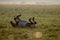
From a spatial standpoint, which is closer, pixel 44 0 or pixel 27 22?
pixel 27 22

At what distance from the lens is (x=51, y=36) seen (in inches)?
415

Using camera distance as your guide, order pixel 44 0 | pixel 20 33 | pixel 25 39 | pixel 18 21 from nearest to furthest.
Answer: pixel 25 39
pixel 20 33
pixel 18 21
pixel 44 0

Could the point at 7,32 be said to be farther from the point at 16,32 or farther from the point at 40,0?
the point at 40,0

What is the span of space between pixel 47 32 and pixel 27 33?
0.91 meters

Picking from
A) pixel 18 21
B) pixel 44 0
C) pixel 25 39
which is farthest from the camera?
pixel 44 0

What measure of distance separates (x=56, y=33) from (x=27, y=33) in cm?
122

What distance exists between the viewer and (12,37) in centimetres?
1011

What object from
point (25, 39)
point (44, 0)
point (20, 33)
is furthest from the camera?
point (44, 0)

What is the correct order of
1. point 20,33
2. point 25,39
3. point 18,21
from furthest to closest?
1. point 18,21
2. point 20,33
3. point 25,39

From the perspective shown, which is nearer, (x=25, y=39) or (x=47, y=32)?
(x=25, y=39)

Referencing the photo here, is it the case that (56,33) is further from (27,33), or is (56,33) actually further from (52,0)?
(52,0)

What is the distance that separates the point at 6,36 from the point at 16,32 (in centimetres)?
98

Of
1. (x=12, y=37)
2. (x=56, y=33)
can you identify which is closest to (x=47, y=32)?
(x=56, y=33)

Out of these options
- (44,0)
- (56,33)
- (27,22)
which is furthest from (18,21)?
(44,0)
